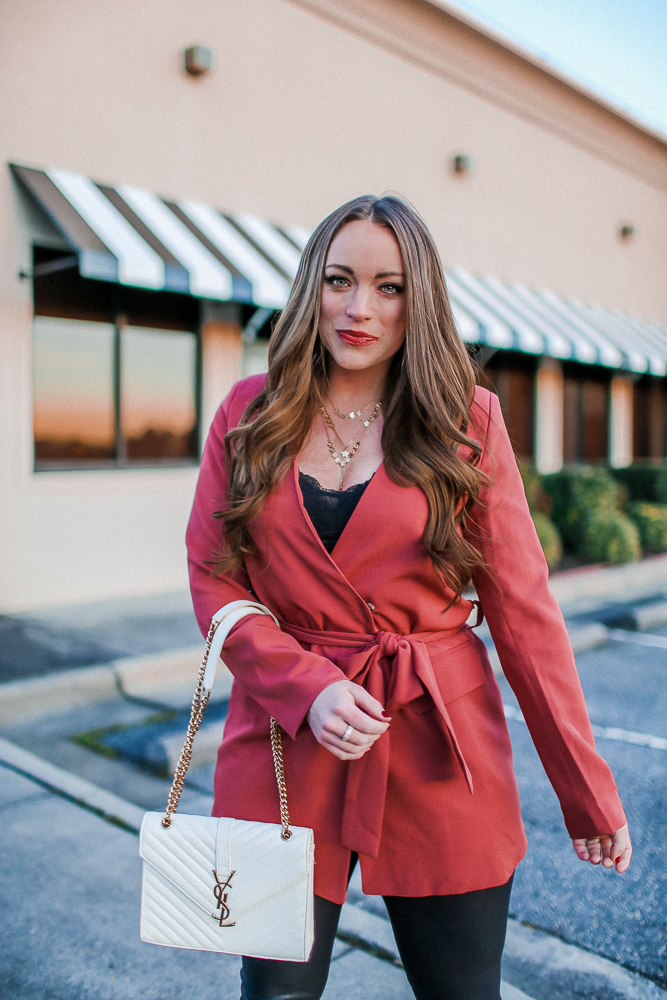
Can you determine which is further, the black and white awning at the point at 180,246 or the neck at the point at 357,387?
the black and white awning at the point at 180,246

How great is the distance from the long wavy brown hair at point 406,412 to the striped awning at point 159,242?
17.5ft

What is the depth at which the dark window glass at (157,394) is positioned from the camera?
28.7 feet

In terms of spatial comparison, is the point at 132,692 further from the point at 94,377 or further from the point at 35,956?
the point at 94,377

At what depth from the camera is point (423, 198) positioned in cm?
1162

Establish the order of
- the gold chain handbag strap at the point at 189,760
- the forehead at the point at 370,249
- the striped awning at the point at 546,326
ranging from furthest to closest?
1. the striped awning at the point at 546,326
2. the forehead at the point at 370,249
3. the gold chain handbag strap at the point at 189,760

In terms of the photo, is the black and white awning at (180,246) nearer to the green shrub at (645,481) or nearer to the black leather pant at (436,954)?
the green shrub at (645,481)

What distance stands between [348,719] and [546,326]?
11.5 m

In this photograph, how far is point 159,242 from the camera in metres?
7.33

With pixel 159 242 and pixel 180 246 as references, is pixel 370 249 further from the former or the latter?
pixel 180 246

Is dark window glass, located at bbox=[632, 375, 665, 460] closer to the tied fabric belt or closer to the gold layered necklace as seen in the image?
the gold layered necklace

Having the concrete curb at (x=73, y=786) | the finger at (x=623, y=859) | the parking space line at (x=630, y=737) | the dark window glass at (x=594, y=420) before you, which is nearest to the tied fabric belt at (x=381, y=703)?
the finger at (x=623, y=859)

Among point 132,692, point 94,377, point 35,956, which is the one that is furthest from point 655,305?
point 35,956

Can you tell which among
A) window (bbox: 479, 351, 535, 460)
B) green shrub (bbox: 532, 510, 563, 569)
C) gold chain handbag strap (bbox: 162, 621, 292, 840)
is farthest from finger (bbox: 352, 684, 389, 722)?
window (bbox: 479, 351, 535, 460)

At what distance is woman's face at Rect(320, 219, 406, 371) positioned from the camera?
5.30ft
